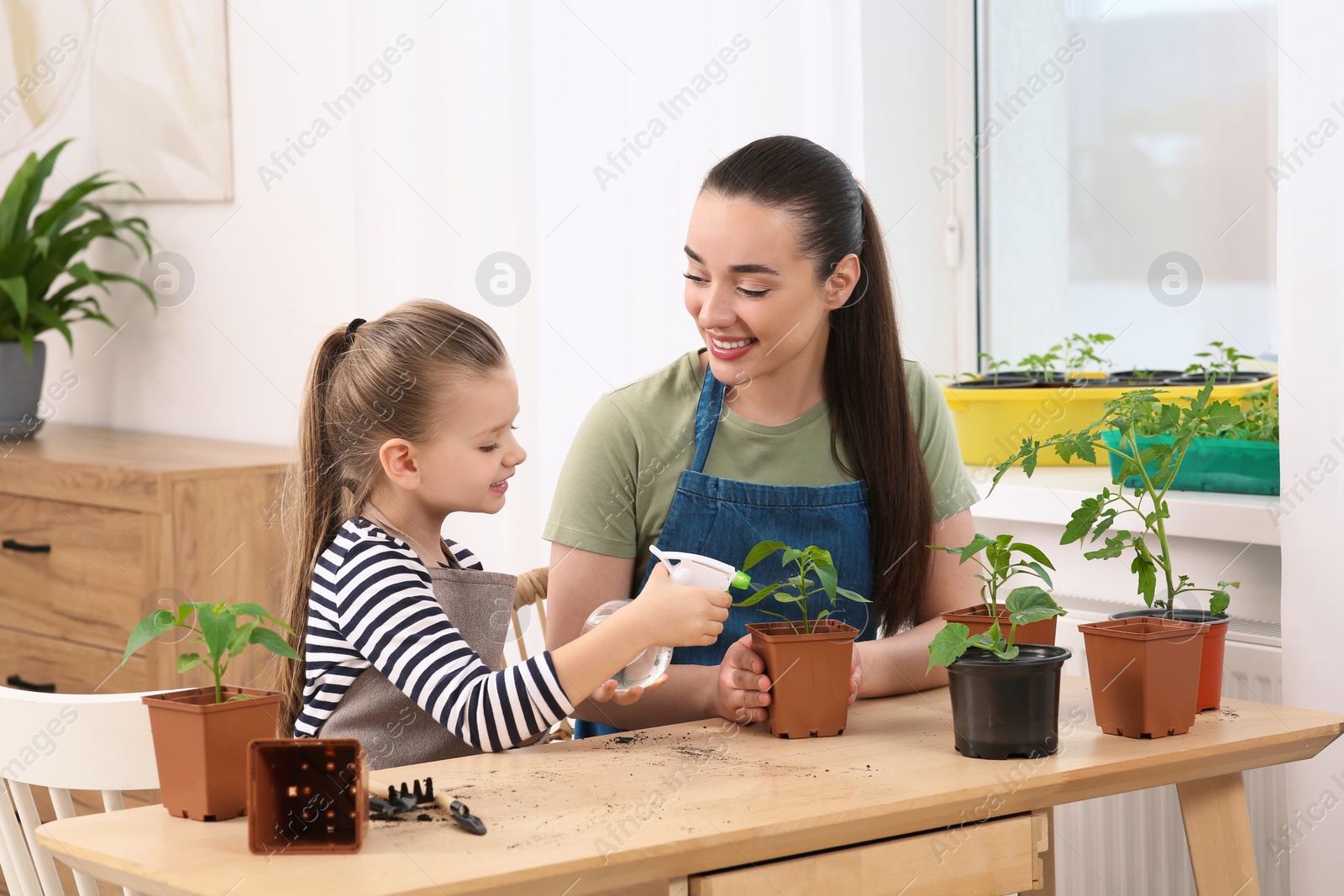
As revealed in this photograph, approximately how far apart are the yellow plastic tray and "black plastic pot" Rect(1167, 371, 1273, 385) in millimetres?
31

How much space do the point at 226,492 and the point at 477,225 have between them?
878mm

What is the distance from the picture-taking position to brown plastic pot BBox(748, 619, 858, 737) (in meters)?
1.21

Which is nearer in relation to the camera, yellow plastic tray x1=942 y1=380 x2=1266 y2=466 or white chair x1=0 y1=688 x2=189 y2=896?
white chair x1=0 y1=688 x2=189 y2=896

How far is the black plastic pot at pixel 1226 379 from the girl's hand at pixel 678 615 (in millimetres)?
1169

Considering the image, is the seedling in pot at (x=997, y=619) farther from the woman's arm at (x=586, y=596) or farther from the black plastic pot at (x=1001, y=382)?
the black plastic pot at (x=1001, y=382)

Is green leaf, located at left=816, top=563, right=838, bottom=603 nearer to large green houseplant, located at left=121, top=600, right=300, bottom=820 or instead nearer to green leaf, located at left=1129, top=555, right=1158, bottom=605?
green leaf, located at left=1129, top=555, right=1158, bottom=605

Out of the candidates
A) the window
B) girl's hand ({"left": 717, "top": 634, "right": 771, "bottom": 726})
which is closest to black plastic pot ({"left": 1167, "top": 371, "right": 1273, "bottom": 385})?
the window

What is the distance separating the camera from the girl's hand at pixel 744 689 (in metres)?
1.23

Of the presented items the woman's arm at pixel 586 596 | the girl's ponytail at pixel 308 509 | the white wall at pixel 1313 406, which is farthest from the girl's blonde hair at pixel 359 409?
the white wall at pixel 1313 406

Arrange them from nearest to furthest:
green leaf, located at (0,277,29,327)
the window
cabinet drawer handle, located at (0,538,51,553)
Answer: the window < cabinet drawer handle, located at (0,538,51,553) < green leaf, located at (0,277,29,327)

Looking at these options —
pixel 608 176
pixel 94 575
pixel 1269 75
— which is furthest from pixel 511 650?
pixel 1269 75

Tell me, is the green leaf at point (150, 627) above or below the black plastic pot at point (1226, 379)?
below

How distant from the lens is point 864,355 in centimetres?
162

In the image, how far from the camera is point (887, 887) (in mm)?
1024
